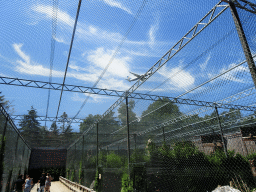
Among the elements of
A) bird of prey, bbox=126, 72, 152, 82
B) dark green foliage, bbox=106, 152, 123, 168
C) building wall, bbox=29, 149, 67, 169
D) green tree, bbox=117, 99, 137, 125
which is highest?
bird of prey, bbox=126, 72, 152, 82

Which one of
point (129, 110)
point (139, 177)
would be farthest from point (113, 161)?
point (139, 177)

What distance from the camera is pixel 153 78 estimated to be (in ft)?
28.7

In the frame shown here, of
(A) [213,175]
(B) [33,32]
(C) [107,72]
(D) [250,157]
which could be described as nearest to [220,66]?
(C) [107,72]

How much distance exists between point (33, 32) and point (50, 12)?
3.02 ft

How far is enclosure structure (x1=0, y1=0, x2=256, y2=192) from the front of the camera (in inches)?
210

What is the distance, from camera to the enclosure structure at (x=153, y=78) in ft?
17.5

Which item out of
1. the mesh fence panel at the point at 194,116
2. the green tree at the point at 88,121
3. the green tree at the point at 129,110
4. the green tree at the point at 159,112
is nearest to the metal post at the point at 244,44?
the mesh fence panel at the point at 194,116

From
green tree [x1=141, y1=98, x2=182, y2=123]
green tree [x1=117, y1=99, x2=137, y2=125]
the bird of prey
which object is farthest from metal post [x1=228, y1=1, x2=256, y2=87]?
green tree [x1=141, y1=98, x2=182, y2=123]

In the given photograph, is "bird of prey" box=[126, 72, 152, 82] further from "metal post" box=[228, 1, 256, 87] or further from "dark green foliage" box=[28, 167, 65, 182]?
"dark green foliage" box=[28, 167, 65, 182]

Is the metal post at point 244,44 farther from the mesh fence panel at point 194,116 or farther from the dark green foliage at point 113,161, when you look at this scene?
the dark green foliage at point 113,161

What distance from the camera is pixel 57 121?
1468 centimetres

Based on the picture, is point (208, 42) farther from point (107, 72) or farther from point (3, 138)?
point (3, 138)

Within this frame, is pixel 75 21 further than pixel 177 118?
No

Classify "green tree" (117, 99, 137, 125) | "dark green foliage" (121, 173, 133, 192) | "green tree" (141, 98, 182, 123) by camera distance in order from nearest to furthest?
"dark green foliage" (121, 173, 133, 192) → "green tree" (117, 99, 137, 125) → "green tree" (141, 98, 182, 123)
